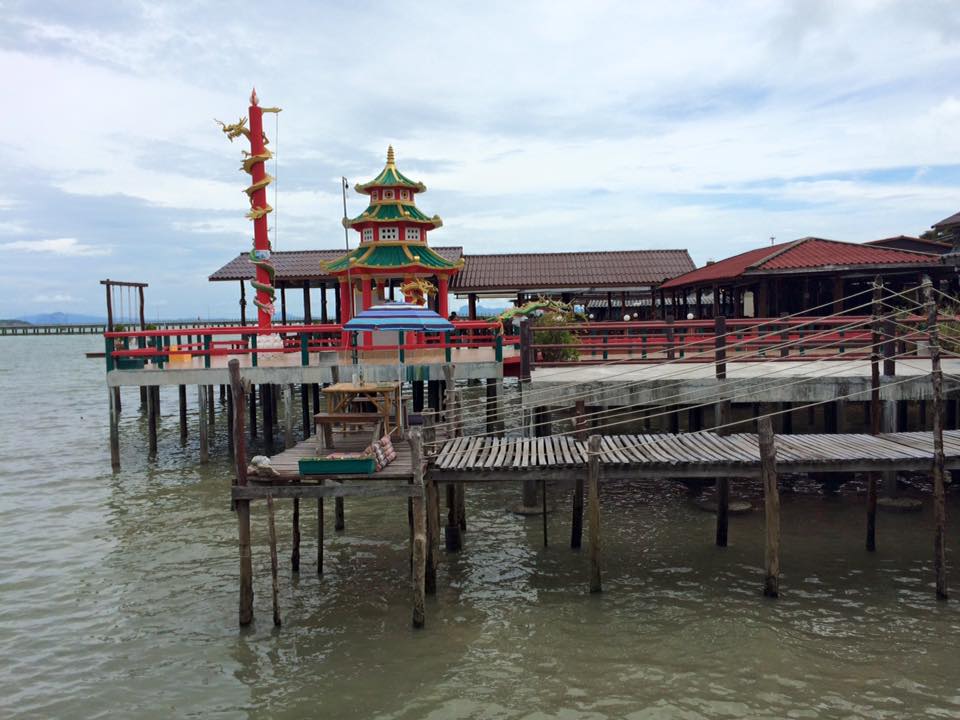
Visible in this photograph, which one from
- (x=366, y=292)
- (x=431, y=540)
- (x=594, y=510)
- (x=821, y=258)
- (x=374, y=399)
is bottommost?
(x=431, y=540)

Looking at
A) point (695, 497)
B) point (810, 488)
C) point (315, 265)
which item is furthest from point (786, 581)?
point (315, 265)

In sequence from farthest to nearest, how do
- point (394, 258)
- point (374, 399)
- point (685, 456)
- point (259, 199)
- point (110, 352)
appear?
point (259, 199), point (394, 258), point (110, 352), point (374, 399), point (685, 456)

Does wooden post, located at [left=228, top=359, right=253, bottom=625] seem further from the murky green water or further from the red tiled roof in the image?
the red tiled roof

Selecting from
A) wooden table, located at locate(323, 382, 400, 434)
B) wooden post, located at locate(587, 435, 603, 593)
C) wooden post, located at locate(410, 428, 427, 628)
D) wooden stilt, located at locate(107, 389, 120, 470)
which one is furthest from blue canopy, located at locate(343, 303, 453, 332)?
wooden stilt, located at locate(107, 389, 120, 470)

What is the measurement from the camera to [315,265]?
3319cm

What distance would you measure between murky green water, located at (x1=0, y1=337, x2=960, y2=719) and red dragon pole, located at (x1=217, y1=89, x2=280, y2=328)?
11836 mm

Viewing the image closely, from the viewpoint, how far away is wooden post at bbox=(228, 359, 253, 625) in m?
11.3

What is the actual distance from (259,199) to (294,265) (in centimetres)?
516

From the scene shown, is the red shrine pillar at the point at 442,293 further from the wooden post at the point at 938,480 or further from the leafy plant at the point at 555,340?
the wooden post at the point at 938,480

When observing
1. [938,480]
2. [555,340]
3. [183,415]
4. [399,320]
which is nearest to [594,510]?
[938,480]

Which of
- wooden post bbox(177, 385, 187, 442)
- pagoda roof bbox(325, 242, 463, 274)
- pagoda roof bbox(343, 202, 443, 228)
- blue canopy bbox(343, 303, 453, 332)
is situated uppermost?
pagoda roof bbox(343, 202, 443, 228)

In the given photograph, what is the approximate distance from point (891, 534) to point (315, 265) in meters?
25.1

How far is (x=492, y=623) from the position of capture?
1175cm

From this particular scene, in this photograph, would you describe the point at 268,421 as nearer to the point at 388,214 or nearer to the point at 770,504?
the point at 388,214
